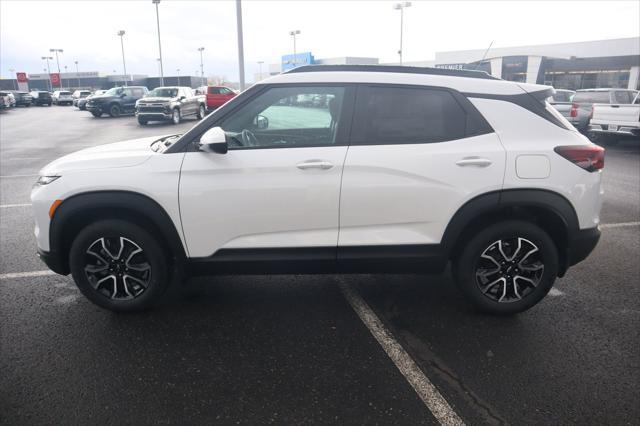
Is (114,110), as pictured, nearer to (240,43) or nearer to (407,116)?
(240,43)

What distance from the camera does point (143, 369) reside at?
10.1ft

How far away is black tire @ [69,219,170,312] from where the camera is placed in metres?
3.58

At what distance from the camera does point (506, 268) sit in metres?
3.71

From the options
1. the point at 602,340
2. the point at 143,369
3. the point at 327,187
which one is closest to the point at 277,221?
the point at 327,187

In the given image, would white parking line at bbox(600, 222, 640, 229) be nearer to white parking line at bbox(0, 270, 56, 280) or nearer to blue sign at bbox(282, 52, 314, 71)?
white parking line at bbox(0, 270, 56, 280)

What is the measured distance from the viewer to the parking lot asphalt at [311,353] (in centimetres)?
269

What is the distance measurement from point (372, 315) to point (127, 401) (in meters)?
1.87

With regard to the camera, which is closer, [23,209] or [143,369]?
[143,369]

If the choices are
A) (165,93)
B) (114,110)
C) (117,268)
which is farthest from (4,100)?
(117,268)

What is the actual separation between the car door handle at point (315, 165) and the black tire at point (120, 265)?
49.7 inches

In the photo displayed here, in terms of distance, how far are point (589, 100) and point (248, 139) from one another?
15515 mm

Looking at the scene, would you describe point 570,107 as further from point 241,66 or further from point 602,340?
point 602,340

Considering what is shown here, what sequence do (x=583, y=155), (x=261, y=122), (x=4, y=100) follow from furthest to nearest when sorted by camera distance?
(x=4, y=100) < (x=261, y=122) < (x=583, y=155)

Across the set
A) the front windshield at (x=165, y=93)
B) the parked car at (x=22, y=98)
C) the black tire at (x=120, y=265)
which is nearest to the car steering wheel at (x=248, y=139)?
the black tire at (x=120, y=265)
